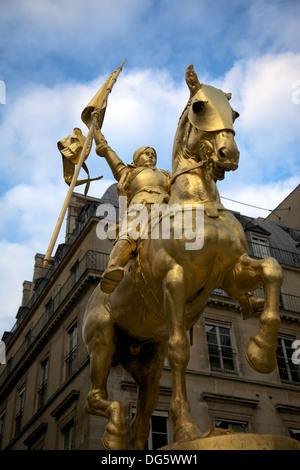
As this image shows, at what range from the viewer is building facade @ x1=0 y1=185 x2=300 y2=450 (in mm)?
21297

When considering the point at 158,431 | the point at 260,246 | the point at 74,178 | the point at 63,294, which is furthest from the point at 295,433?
the point at 74,178

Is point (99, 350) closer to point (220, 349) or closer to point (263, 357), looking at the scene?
point (263, 357)

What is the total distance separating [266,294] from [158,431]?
16157mm

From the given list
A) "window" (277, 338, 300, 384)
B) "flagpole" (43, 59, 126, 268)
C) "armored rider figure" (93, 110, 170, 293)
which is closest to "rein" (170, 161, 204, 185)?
"armored rider figure" (93, 110, 170, 293)

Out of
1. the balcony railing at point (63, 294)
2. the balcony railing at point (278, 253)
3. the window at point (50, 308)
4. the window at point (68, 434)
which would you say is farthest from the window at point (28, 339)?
the balcony railing at point (278, 253)

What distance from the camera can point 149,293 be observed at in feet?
18.9

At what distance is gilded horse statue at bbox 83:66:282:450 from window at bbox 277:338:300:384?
19206 millimetres

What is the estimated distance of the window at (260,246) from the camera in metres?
29.6

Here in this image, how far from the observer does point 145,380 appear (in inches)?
244

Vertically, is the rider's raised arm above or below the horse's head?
above

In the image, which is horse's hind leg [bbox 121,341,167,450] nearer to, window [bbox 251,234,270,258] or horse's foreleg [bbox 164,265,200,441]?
horse's foreleg [bbox 164,265,200,441]

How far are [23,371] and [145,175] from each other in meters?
25.2
